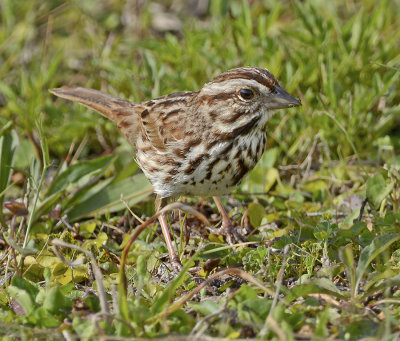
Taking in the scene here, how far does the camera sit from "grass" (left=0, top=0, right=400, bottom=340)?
10.4ft

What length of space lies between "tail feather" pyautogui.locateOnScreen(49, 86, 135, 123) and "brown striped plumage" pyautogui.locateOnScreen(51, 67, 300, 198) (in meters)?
0.71

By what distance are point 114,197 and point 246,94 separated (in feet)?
4.24

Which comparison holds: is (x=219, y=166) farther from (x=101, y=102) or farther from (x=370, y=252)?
(x=101, y=102)

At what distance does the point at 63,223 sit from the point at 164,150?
870 millimetres

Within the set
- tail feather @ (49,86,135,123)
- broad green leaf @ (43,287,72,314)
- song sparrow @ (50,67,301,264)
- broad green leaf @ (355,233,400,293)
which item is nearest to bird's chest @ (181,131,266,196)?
song sparrow @ (50,67,301,264)

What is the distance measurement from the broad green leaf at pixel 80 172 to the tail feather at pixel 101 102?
1.24 feet

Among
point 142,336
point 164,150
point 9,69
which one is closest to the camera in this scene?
point 142,336

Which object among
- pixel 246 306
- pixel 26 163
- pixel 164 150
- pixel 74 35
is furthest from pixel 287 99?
pixel 74 35

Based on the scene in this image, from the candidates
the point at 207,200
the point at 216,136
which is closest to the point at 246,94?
the point at 216,136

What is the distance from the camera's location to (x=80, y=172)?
493cm

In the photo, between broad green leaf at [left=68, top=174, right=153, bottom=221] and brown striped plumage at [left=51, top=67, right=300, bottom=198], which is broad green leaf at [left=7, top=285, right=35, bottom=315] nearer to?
brown striped plumage at [left=51, top=67, right=300, bottom=198]

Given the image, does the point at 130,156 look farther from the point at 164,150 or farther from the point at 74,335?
the point at 74,335

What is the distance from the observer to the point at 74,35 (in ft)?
24.1

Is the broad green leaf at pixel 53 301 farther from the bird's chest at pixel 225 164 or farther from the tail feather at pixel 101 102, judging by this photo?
the tail feather at pixel 101 102
